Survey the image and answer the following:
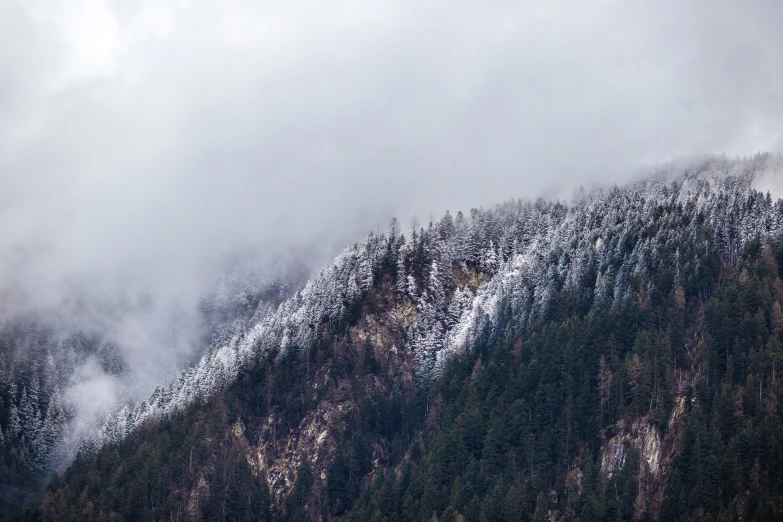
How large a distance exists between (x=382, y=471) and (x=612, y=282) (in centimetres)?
5291

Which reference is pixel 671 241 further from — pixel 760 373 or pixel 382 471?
pixel 382 471

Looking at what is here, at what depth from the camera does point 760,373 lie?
162625mm

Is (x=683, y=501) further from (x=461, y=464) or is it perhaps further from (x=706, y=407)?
(x=461, y=464)

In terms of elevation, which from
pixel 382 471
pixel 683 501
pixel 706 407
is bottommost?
pixel 683 501

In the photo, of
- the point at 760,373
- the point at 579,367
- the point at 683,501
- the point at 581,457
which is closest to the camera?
the point at 683,501

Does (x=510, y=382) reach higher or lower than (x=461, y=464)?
higher

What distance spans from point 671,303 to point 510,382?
100 feet

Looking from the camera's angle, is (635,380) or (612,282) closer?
(635,380)

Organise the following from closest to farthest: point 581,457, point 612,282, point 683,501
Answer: point 683,501 → point 581,457 → point 612,282

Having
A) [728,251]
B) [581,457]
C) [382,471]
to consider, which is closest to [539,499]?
[581,457]

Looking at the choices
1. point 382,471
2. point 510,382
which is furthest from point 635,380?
point 382,471

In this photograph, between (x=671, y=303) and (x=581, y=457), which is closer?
(x=581, y=457)

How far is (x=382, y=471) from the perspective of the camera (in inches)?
7692

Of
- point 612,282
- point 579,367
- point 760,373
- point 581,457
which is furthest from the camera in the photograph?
point 612,282
